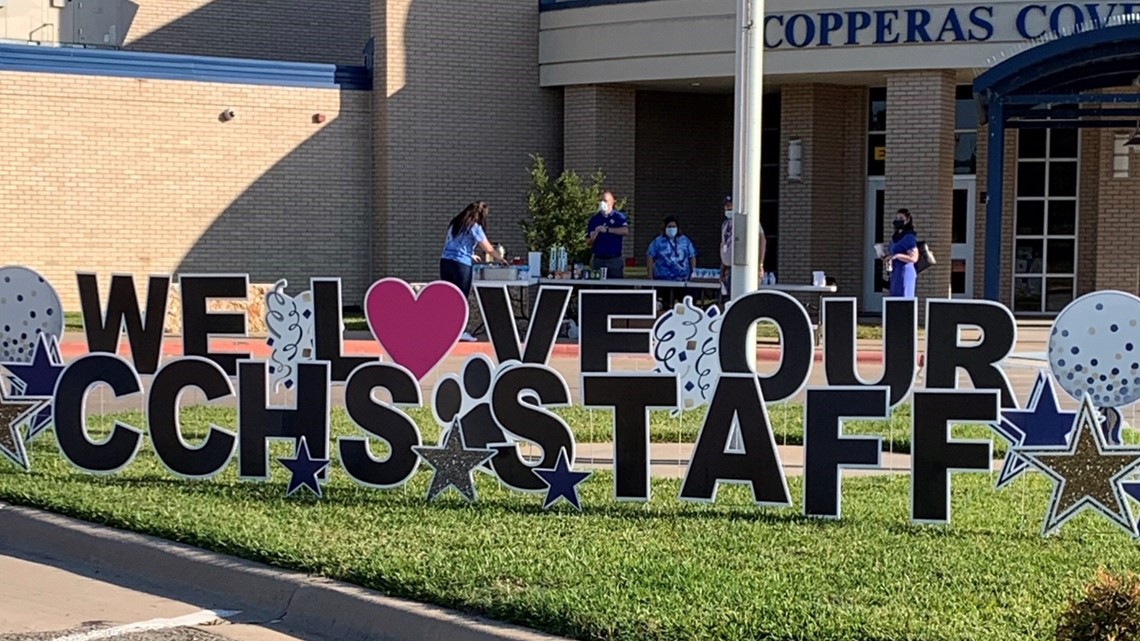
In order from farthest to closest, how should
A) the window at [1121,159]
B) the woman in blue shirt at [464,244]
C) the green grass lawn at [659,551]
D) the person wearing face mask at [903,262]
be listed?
the window at [1121,159]
the person wearing face mask at [903,262]
the woman in blue shirt at [464,244]
the green grass lawn at [659,551]

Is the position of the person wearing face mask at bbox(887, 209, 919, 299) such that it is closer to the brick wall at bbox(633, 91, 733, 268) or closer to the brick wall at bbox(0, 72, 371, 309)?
the brick wall at bbox(633, 91, 733, 268)

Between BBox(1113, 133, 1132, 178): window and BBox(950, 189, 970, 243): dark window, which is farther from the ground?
BBox(1113, 133, 1132, 178): window

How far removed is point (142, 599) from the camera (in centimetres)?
771

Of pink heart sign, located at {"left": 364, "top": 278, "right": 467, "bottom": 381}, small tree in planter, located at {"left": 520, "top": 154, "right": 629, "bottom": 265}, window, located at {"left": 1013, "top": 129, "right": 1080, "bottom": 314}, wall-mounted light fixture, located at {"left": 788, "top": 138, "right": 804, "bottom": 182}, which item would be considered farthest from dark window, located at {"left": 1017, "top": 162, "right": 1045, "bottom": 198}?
pink heart sign, located at {"left": 364, "top": 278, "right": 467, "bottom": 381}

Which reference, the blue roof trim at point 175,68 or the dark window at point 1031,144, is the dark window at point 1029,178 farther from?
the blue roof trim at point 175,68

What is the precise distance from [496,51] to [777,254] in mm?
5661

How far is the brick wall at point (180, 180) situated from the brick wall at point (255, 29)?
5.10 m

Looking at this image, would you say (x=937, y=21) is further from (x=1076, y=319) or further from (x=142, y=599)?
(x=142, y=599)

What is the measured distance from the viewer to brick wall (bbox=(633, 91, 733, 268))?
2827cm

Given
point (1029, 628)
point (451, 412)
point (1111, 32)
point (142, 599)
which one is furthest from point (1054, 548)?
point (1111, 32)

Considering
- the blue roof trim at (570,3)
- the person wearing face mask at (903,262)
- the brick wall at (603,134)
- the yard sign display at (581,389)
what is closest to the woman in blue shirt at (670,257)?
the person wearing face mask at (903,262)

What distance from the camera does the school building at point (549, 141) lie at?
911 inches

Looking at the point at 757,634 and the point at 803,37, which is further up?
the point at 803,37

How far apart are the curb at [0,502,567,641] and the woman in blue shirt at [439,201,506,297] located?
33.5 feet
